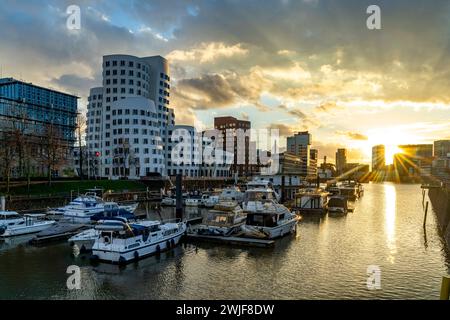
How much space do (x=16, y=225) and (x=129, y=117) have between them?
80.3 meters

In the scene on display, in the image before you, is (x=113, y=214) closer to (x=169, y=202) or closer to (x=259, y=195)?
(x=259, y=195)

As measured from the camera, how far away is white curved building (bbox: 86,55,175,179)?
12000 cm

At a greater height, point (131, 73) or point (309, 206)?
point (131, 73)

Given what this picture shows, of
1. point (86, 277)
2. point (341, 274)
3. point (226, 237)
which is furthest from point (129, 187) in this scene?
point (341, 274)

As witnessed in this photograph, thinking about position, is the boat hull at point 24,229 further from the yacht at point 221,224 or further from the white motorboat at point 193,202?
the white motorboat at point 193,202

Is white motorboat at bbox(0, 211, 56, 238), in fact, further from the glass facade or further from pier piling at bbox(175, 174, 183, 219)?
the glass facade

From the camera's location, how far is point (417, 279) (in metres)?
28.3

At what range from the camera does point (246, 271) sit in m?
29.9

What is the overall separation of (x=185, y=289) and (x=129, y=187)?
74371 millimetres
